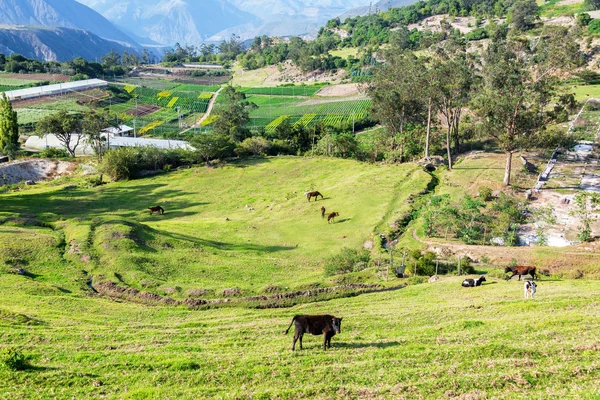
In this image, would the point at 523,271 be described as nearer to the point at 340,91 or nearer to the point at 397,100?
the point at 397,100

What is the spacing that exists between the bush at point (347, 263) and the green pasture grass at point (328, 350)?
366 inches

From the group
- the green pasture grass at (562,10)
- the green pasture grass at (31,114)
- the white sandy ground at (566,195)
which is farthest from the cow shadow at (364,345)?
the green pasture grass at (562,10)

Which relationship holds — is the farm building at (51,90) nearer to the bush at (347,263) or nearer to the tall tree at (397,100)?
the tall tree at (397,100)

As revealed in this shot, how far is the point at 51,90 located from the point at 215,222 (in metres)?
145

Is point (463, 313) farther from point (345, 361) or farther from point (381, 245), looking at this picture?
point (381, 245)

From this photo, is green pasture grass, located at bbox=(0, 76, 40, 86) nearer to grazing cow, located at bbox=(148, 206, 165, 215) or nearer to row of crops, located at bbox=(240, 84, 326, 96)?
row of crops, located at bbox=(240, 84, 326, 96)

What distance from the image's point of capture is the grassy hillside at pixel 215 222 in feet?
126

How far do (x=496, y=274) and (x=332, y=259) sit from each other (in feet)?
41.4

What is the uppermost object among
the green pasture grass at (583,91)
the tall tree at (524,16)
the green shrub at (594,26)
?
the tall tree at (524,16)

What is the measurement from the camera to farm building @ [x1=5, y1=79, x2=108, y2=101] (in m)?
164

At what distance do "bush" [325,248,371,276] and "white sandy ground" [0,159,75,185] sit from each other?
76.5 m

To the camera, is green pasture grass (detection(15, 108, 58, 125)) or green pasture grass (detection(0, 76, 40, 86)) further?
green pasture grass (detection(0, 76, 40, 86))

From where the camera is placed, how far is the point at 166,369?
58.5ft

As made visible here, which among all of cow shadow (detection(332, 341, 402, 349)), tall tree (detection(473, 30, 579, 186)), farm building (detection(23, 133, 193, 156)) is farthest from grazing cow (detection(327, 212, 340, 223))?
farm building (detection(23, 133, 193, 156))
